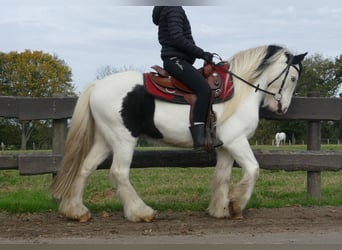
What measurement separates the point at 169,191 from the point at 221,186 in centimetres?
228

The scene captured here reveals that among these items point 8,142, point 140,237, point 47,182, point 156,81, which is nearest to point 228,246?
point 140,237

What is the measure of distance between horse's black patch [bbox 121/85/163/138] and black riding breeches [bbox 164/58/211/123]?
0.45 m

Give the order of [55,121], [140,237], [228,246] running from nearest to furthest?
[228,246] → [140,237] → [55,121]

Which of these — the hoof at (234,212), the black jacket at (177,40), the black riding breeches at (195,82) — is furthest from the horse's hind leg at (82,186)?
the hoof at (234,212)

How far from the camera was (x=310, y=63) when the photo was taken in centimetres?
6116

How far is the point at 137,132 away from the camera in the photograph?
19.9 ft

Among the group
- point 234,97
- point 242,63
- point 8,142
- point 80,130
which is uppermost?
point 242,63

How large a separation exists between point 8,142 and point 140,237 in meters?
48.1

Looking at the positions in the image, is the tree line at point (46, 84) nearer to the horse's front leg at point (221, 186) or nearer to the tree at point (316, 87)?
the tree at point (316, 87)

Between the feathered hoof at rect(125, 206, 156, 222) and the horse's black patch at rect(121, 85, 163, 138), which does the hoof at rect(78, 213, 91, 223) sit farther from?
the horse's black patch at rect(121, 85, 163, 138)

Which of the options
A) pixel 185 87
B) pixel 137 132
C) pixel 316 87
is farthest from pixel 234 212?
pixel 316 87

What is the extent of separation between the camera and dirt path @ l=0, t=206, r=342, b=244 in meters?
4.88

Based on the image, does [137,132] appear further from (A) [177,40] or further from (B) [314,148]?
(B) [314,148]

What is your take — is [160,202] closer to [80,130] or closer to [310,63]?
[80,130]
